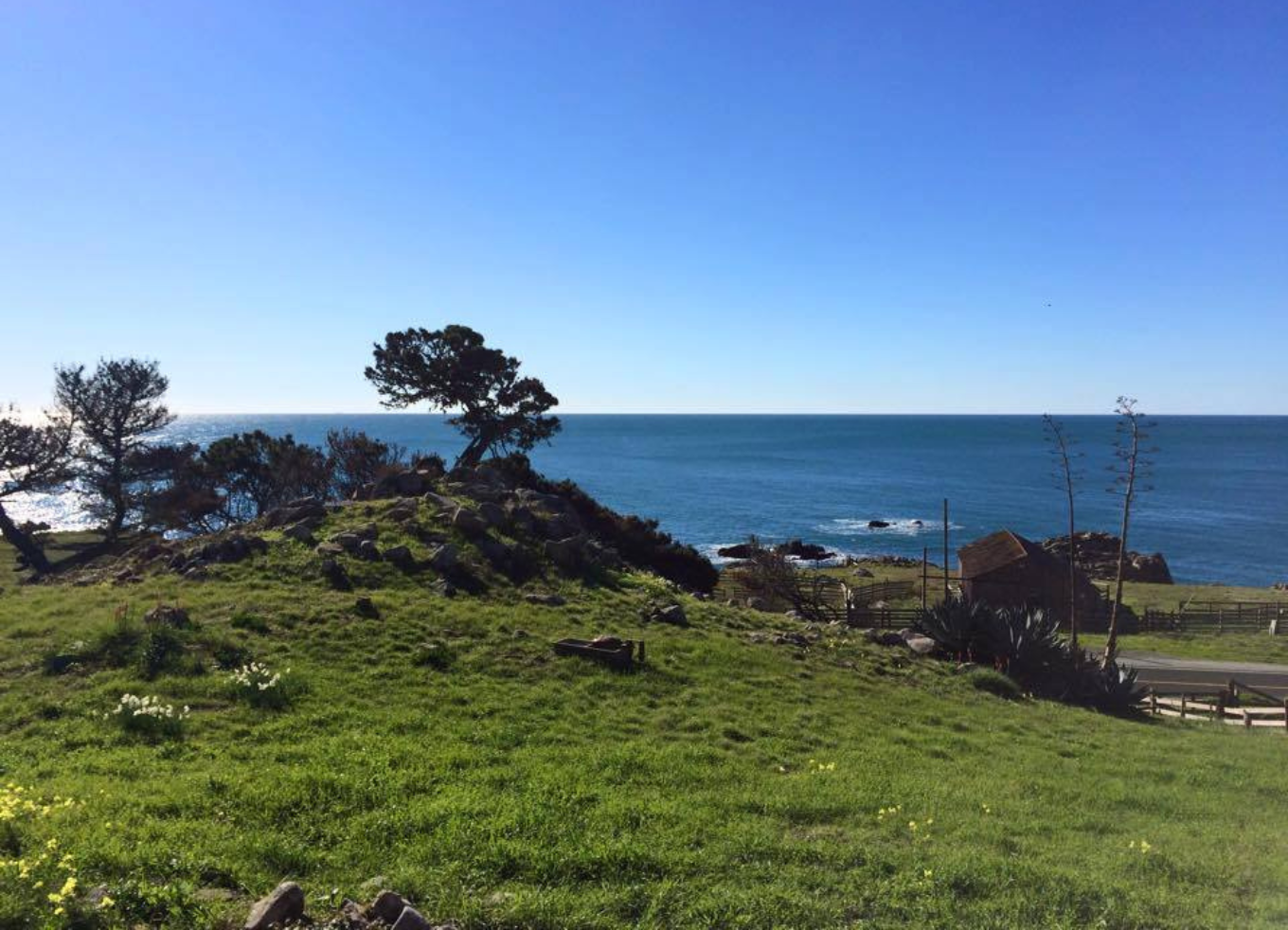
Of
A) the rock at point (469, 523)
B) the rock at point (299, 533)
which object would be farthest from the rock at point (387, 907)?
the rock at point (469, 523)

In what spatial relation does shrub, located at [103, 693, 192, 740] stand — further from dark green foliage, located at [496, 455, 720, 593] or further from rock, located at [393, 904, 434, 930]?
dark green foliage, located at [496, 455, 720, 593]

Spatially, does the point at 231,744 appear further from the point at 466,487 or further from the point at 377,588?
the point at 466,487

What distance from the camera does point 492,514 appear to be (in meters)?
24.3

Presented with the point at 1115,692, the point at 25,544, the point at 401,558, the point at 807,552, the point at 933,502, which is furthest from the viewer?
the point at 933,502

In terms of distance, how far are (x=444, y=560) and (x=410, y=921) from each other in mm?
15584

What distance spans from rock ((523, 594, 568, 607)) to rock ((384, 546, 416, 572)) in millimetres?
3249

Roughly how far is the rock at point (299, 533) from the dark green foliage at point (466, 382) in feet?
60.0

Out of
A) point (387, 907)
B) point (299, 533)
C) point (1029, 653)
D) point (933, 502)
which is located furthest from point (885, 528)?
point (387, 907)

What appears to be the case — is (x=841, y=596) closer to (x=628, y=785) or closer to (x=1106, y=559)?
(x=628, y=785)

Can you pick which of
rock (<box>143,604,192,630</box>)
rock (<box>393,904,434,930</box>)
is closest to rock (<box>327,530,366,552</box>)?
rock (<box>143,604,192,630</box>)

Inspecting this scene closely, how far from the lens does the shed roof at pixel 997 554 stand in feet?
139

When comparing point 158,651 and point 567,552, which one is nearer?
point 158,651

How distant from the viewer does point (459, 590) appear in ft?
64.4

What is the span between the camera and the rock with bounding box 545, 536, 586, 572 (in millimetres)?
22938
